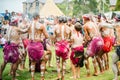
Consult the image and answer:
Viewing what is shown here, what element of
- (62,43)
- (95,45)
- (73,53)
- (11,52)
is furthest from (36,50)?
(95,45)

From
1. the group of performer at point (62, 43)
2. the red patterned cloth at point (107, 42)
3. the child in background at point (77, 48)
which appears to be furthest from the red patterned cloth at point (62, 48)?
the red patterned cloth at point (107, 42)

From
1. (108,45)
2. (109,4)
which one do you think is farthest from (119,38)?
(109,4)

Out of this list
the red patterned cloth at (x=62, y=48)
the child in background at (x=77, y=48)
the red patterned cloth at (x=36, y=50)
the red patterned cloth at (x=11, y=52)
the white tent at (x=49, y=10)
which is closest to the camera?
the red patterned cloth at (x=36, y=50)

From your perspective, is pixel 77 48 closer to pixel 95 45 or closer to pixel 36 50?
pixel 95 45

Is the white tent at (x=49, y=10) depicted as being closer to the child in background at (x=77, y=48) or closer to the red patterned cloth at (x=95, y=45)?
the red patterned cloth at (x=95, y=45)

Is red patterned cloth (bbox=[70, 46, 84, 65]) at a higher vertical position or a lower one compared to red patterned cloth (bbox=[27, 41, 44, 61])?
lower

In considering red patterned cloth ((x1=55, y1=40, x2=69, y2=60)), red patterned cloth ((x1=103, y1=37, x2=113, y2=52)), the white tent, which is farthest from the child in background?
the white tent

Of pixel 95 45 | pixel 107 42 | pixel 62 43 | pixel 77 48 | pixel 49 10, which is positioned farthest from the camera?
pixel 49 10

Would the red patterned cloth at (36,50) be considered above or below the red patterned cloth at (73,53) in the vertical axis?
above

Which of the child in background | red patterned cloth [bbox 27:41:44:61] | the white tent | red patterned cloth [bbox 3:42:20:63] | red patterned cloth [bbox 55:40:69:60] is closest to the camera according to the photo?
red patterned cloth [bbox 27:41:44:61]

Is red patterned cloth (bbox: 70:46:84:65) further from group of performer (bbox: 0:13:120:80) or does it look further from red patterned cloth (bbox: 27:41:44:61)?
red patterned cloth (bbox: 27:41:44:61)

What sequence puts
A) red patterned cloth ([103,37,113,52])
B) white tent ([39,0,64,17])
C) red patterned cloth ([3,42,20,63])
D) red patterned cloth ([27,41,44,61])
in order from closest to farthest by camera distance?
red patterned cloth ([27,41,44,61]) < red patterned cloth ([3,42,20,63]) < red patterned cloth ([103,37,113,52]) < white tent ([39,0,64,17])

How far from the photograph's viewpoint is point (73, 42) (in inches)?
557

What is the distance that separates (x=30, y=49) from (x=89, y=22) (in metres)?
2.72
